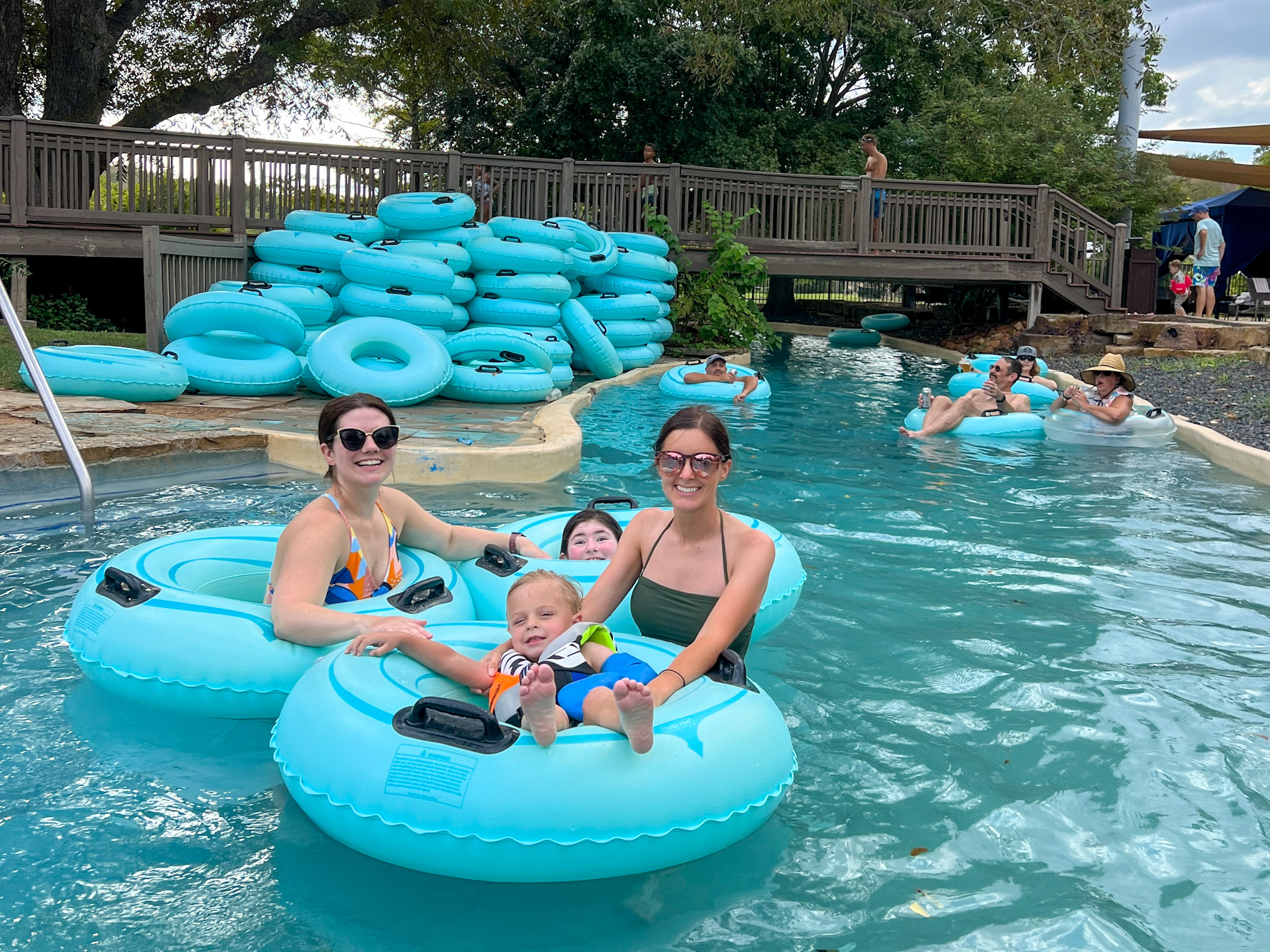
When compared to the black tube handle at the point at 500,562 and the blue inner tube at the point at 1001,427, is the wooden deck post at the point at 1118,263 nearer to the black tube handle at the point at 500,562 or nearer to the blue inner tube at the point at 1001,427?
the blue inner tube at the point at 1001,427

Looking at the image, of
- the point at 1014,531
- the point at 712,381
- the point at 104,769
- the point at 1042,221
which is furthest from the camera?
the point at 1042,221

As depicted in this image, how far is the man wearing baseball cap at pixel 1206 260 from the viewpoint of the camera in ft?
55.4

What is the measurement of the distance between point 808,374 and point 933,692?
1182cm

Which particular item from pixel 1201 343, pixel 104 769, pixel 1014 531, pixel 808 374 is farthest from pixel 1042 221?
pixel 104 769

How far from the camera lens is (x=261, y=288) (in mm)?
10586

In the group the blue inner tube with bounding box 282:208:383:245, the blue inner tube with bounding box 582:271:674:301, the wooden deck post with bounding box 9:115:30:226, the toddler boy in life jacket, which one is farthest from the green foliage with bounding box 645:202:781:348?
the toddler boy in life jacket

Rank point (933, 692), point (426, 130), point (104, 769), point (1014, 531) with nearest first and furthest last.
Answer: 1. point (104, 769)
2. point (933, 692)
3. point (1014, 531)
4. point (426, 130)

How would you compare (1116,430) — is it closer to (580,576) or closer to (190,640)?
(580,576)

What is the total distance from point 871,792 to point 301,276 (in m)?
9.44

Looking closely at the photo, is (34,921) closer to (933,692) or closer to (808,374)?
(933,692)

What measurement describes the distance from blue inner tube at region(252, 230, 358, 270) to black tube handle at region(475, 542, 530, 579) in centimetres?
789

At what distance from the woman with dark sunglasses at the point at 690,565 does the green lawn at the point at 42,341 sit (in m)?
7.07

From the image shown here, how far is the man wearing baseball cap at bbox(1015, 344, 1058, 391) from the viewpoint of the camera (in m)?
12.0

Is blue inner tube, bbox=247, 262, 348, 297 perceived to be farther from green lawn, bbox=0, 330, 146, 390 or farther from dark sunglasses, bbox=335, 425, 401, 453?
dark sunglasses, bbox=335, 425, 401, 453
